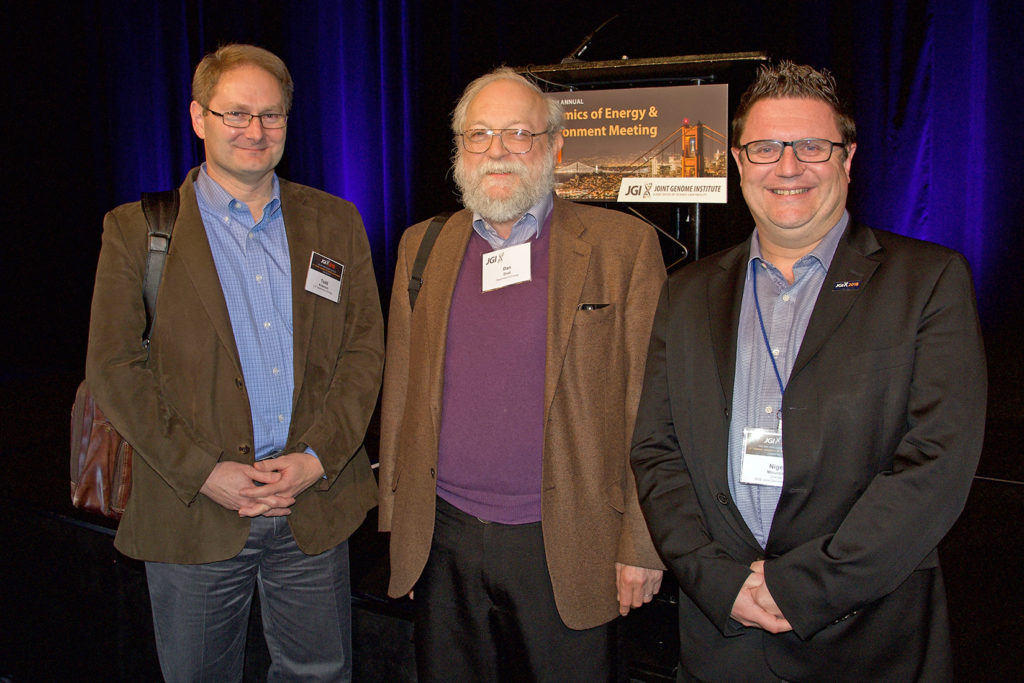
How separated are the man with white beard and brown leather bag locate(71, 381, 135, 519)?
72 centimetres

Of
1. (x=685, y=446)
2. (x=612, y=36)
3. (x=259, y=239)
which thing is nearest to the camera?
(x=685, y=446)

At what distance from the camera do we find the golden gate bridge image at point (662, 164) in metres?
2.31

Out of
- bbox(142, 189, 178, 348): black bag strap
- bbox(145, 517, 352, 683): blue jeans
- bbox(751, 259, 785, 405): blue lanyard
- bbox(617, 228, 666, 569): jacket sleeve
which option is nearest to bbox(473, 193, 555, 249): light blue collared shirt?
bbox(617, 228, 666, 569): jacket sleeve

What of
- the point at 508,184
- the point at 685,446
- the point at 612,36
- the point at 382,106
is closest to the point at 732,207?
the point at 612,36

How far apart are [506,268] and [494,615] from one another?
0.81 meters

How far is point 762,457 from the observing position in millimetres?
1418

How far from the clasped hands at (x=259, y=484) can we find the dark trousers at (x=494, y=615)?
1.18ft

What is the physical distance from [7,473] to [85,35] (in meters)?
4.31

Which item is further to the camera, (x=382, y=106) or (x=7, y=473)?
(x=382, y=106)

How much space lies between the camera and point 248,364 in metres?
1.88

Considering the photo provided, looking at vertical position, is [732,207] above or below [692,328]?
above

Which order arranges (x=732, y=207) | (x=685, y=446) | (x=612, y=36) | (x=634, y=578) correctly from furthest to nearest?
(x=612, y=36), (x=732, y=207), (x=634, y=578), (x=685, y=446)

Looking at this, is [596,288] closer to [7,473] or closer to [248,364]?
[248,364]

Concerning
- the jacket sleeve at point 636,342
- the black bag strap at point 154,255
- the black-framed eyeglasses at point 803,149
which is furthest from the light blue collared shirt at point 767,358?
the black bag strap at point 154,255
